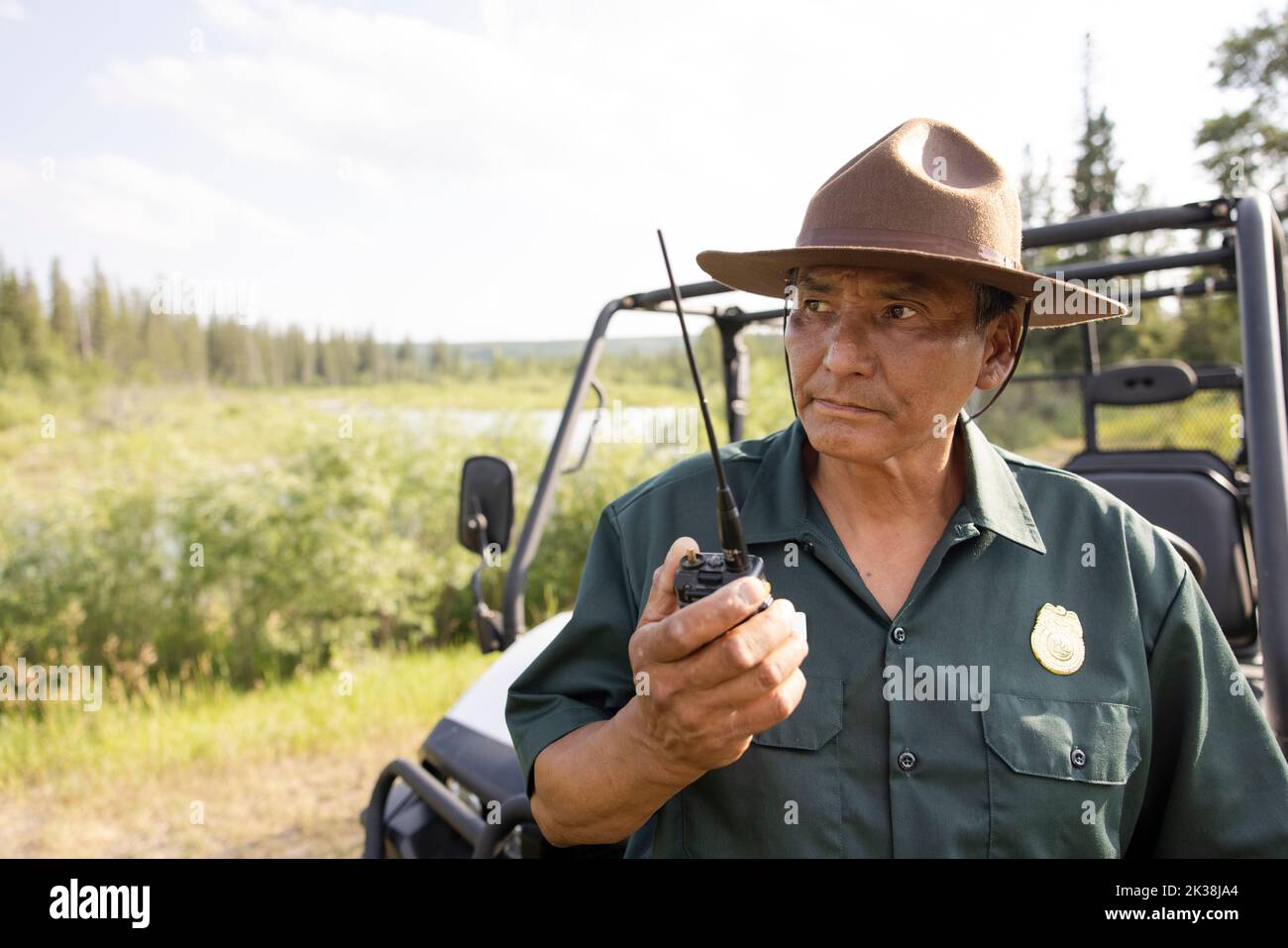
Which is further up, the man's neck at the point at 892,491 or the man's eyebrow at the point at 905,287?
the man's eyebrow at the point at 905,287

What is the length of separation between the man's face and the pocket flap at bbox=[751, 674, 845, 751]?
0.39 m

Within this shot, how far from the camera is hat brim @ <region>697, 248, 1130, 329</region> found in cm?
145

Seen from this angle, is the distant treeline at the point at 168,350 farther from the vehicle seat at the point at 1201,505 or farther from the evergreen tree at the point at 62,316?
the vehicle seat at the point at 1201,505

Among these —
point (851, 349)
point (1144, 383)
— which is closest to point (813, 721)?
point (851, 349)

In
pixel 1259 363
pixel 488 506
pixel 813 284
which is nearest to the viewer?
pixel 813 284

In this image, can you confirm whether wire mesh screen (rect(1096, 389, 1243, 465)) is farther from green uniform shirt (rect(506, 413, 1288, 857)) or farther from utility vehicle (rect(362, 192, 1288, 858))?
green uniform shirt (rect(506, 413, 1288, 857))

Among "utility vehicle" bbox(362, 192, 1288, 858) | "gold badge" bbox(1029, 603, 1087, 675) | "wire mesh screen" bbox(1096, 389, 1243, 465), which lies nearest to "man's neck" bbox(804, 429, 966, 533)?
"gold badge" bbox(1029, 603, 1087, 675)

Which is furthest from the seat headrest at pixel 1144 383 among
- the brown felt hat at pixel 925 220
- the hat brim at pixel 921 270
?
the brown felt hat at pixel 925 220

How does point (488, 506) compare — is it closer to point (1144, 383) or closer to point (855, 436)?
point (855, 436)

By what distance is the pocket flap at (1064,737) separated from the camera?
4.70ft

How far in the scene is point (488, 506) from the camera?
8.60ft

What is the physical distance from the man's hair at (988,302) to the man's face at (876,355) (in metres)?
0.02

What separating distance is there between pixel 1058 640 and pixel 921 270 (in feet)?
2.20
